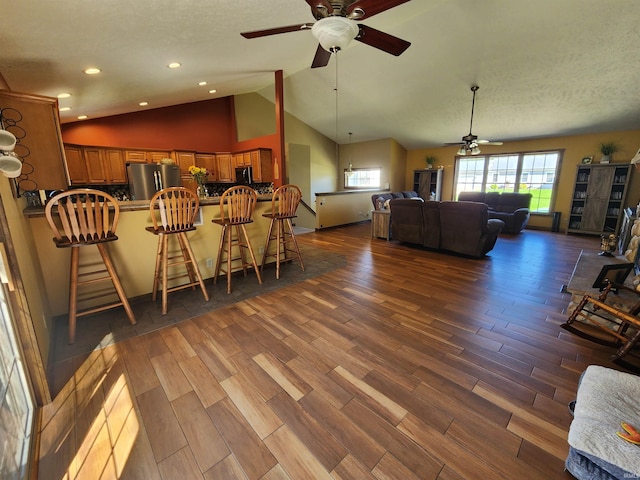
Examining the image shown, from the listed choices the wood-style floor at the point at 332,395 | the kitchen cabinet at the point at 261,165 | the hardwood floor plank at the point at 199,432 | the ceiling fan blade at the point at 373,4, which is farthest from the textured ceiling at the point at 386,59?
the hardwood floor plank at the point at 199,432

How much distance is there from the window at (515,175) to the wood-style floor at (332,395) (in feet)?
18.5

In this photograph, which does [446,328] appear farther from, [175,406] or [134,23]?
[134,23]

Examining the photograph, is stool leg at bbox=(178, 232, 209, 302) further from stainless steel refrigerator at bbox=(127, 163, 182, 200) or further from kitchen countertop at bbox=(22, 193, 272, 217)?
stainless steel refrigerator at bbox=(127, 163, 182, 200)

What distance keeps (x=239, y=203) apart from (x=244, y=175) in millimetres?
4165

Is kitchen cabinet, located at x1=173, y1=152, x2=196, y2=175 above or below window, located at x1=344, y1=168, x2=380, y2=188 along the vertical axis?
above

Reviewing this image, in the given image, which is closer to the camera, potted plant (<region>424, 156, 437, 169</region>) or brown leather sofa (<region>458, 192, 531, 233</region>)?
brown leather sofa (<region>458, 192, 531, 233</region>)

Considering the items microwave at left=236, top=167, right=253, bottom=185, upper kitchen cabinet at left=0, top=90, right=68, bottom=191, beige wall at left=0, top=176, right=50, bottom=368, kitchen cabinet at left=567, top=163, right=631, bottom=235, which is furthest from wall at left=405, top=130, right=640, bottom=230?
beige wall at left=0, top=176, right=50, bottom=368

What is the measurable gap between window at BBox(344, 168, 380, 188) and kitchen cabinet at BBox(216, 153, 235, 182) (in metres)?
3.71

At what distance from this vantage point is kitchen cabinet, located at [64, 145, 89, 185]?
4965mm

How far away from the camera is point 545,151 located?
6785 mm

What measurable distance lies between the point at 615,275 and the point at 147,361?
379 cm

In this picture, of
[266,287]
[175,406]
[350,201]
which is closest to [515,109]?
[350,201]

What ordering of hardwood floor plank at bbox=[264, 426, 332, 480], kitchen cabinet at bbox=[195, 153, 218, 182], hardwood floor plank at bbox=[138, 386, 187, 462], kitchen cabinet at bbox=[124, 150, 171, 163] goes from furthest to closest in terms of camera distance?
kitchen cabinet at bbox=[195, 153, 218, 182], kitchen cabinet at bbox=[124, 150, 171, 163], hardwood floor plank at bbox=[138, 386, 187, 462], hardwood floor plank at bbox=[264, 426, 332, 480]

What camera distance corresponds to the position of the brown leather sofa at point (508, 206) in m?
6.32
